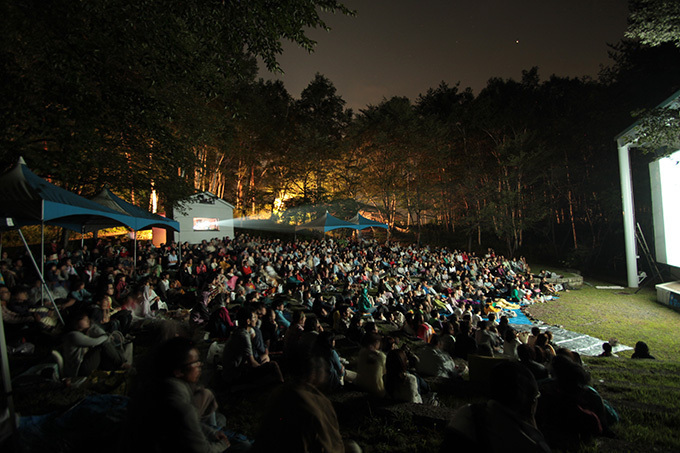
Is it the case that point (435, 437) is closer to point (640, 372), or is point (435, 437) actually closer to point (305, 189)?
point (640, 372)

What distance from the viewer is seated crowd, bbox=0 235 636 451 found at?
166cm

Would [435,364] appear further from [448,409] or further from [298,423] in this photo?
[298,423]

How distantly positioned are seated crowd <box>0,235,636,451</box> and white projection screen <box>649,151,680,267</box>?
4132 millimetres

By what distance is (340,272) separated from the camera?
13805mm

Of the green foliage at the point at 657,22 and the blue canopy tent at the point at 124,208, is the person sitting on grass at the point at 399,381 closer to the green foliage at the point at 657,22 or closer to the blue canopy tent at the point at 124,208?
the blue canopy tent at the point at 124,208

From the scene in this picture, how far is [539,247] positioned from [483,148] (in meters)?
9.85

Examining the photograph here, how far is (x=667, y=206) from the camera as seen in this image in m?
11.3

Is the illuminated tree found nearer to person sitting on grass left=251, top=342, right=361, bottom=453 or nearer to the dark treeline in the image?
the dark treeline

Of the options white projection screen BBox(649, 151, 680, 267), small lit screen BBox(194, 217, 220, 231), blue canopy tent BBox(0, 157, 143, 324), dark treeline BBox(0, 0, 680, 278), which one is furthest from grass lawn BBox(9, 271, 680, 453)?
small lit screen BBox(194, 217, 220, 231)

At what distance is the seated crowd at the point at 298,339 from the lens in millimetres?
1664

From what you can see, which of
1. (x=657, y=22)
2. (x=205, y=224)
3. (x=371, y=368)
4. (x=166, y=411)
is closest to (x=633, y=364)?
(x=371, y=368)

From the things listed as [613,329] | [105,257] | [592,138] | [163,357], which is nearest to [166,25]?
[163,357]

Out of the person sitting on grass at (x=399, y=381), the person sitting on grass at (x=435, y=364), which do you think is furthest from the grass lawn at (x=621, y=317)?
the person sitting on grass at (x=399, y=381)

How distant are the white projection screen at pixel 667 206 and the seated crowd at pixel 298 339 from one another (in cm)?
413
